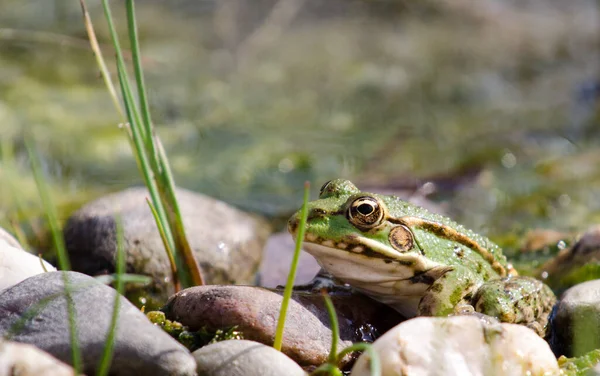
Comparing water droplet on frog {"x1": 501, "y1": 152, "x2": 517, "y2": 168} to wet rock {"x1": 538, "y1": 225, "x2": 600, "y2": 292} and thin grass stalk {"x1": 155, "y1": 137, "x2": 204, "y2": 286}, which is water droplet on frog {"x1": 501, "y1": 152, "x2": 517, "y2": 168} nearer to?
wet rock {"x1": 538, "y1": 225, "x2": 600, "y2": 292}

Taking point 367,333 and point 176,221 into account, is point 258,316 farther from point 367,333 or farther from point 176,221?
point 176,221

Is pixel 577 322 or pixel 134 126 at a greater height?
pixel 134 126

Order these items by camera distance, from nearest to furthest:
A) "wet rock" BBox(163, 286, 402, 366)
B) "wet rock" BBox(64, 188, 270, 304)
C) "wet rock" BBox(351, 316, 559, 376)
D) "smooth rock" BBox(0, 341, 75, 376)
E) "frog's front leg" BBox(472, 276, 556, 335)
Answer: "smooth rock" BBox(0, 341, 75, 376) < "wet rock" BBox(351, 316, 559, 376) < "wet rock" BBox(163, 286, 402, 366) < "frog's front leg" BBox(472, 276, 556, 335) < "wet rock" BBox(64, 188, 270, 304)

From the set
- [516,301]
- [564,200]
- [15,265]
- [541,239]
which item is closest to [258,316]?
[15,265]

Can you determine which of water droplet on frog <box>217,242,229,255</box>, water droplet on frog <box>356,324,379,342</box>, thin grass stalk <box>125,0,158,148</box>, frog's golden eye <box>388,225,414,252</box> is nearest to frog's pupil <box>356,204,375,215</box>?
frog's golden eye <box>388,225,414,252</box>

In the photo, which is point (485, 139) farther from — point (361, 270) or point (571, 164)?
point (361, 270)

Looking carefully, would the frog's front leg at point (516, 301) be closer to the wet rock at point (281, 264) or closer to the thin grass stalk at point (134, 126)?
the wet rock at point (281, 264)
